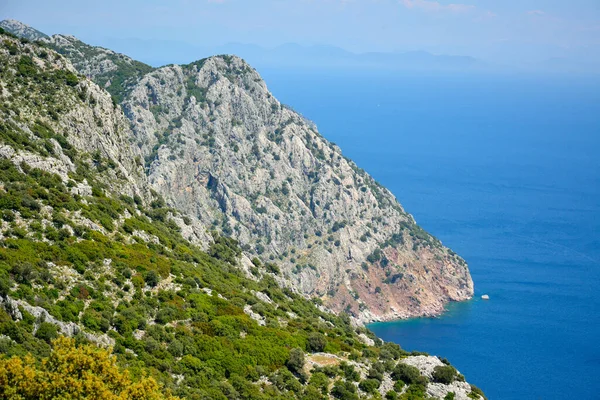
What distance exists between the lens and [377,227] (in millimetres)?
171000

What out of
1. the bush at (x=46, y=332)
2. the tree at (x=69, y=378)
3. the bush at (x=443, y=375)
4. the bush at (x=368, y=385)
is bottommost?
the tree at (x=69, y=378)

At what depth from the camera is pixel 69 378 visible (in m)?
32.0

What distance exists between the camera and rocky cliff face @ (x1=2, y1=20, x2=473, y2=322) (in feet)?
482

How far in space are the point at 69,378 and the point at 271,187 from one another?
127064mm

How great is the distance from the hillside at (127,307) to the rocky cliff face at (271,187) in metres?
64.9

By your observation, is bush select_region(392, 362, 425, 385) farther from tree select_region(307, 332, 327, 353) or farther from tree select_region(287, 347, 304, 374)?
tree select_region(287, 347, 304, 374)

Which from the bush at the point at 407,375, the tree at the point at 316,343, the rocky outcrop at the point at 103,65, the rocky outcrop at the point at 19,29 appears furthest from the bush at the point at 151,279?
the rocky outcrop at the point at 19,29

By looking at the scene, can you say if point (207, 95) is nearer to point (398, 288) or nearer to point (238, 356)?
point (398, 288)

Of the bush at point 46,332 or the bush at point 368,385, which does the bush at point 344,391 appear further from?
the bush at point 46,332

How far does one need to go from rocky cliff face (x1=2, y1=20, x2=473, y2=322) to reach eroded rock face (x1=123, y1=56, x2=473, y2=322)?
0.29 meters

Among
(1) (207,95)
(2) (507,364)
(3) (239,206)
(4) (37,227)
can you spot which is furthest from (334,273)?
(4) (37,227)

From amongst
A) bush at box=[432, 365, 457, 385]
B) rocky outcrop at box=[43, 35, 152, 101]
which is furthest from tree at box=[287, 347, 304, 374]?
rocky outcrop at box=[43, 35, 152, 101]

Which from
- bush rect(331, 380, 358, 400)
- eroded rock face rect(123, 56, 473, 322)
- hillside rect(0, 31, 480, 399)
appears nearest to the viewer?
hillside rect(0, 31, 480, 399)

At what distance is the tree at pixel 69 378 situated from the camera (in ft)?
103
